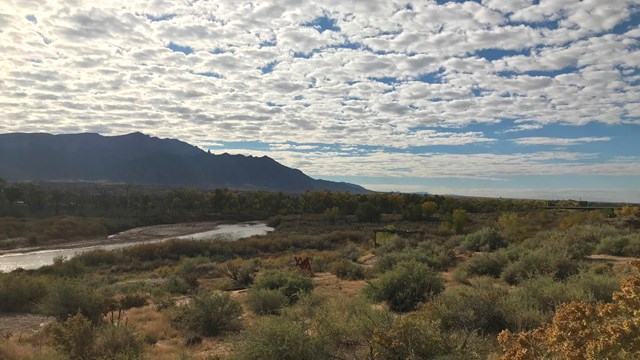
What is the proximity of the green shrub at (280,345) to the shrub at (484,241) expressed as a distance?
19646 millimetres

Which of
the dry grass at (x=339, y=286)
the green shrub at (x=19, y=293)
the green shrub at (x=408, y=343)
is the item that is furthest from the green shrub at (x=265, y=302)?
the green shrub at (x=19, y=293)

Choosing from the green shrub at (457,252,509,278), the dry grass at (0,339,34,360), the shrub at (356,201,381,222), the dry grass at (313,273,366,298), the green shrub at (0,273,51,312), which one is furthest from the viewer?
the shrub at (356,201,381,222)

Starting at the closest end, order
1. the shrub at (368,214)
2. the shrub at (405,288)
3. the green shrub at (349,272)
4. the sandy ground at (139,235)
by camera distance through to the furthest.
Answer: the shrub at (405,288), the green shrub at (349,272), the sandy ground at (139,235), the shrub at (368,214)

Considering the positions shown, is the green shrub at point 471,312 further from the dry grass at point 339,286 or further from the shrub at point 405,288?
the dry grass at point 339,286

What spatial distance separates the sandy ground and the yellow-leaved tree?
60.7 meters

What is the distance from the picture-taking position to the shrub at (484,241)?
25156 mm

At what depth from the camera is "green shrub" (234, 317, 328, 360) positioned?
6809mm

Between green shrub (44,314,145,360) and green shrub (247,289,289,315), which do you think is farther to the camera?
green shrub (247,289,289,315)

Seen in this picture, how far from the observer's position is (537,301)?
9.47 m

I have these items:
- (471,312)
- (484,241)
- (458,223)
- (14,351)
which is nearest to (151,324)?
(14,351)

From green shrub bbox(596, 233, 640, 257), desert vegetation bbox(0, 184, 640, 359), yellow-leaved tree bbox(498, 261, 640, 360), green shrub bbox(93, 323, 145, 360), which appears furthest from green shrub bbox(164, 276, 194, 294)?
green shrub bbox(596, 233, 640, 257)

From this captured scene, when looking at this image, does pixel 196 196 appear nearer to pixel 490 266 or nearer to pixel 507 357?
pixel 490 266

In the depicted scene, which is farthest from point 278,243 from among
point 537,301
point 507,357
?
point 507,357

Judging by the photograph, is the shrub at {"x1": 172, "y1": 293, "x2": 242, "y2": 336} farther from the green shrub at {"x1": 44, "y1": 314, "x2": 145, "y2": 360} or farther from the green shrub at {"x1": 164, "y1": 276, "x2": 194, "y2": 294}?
the green shrub at {"x1": 164, "y1": 276, "x2": 194, "y2": 294}
